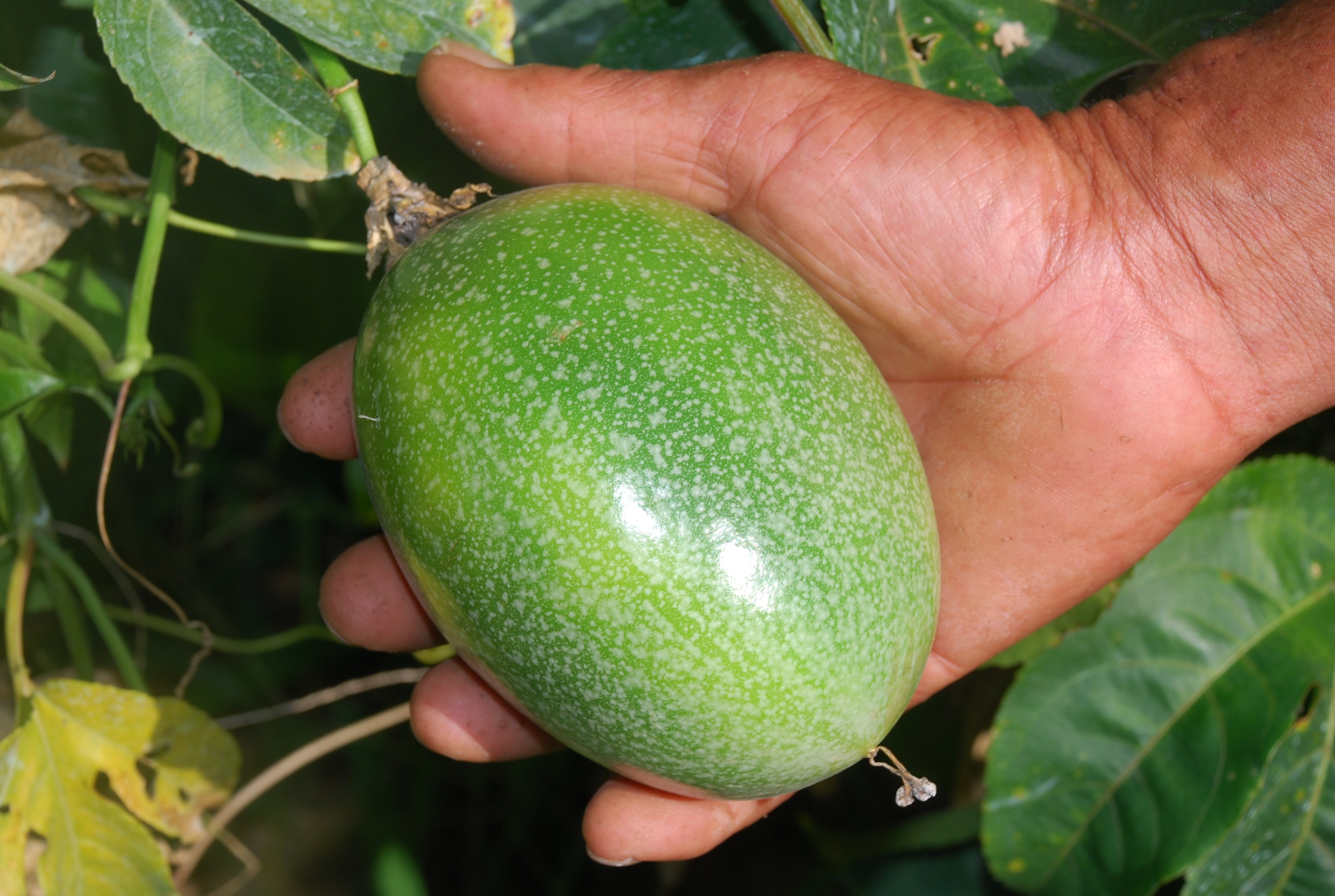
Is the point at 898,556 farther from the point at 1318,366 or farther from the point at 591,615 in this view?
the point at 1318,366

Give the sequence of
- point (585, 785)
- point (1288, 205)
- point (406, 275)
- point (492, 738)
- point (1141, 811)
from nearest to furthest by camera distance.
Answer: point (406, 275) → point (1288, 205) → point (492, 738) → point (1141, 811) → point (585, 785)

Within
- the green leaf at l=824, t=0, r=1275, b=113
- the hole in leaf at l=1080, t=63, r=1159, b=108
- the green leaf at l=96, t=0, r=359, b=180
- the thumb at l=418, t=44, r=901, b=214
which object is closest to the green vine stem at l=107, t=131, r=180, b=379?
the green leaf at l=96, t=0, r=359, b=180

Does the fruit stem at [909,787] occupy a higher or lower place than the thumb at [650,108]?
lower

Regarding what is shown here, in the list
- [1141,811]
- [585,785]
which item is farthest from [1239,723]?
[585,785]

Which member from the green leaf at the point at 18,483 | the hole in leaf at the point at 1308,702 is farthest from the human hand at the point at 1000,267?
the hole in leaf at the point at 1308,702

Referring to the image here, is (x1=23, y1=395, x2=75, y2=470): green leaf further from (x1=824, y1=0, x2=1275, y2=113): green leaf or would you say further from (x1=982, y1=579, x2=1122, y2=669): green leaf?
(x1=982, y1=579, x2=1122, y2=669): green leaf

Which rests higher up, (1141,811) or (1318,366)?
(1318,366)

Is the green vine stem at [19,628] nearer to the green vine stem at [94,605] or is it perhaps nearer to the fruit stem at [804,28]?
the green vine stem at [94,605]
